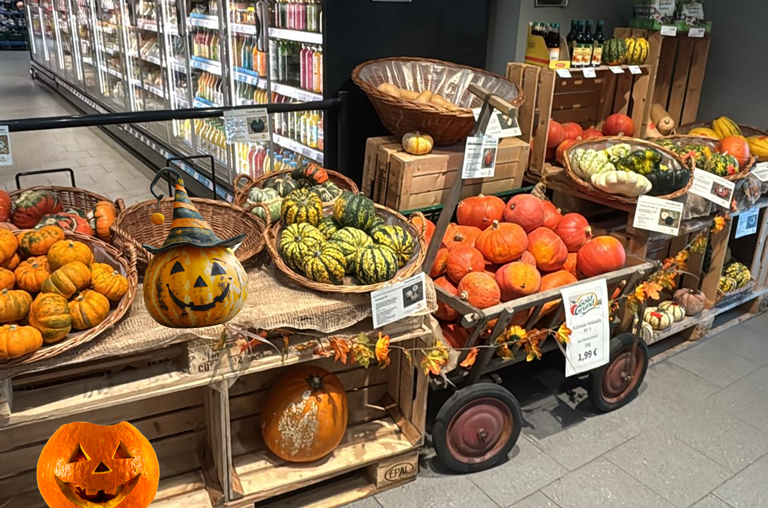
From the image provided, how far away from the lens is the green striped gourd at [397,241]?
2.16 metres

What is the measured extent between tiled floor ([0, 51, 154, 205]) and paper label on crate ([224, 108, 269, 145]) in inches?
124

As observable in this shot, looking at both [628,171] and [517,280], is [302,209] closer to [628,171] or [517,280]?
[517,280]

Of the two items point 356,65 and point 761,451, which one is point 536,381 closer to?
point 761,451

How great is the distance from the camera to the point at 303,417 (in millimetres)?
2168

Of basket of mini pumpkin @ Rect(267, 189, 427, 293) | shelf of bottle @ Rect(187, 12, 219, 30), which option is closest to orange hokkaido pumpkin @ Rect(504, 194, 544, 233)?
basket of mini pumpkin @ Rect(267, 189, 427, 293)

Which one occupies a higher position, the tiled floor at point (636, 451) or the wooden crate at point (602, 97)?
the wooden crate at point (602, 97)

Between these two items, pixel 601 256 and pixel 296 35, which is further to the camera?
pixel 296 35

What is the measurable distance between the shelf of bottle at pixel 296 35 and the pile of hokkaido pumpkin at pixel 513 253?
4.87 feet

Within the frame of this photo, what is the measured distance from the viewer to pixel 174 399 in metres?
2.21

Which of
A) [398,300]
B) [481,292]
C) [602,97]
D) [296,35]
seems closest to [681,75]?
[602,97]

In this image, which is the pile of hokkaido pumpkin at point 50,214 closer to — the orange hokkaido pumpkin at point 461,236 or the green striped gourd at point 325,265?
the green striped gourd at point 325,265

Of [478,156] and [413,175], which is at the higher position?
[478,156]

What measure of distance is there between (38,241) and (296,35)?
98.0 inches

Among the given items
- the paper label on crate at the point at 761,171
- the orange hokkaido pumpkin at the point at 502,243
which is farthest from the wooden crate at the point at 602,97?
the orange hokkaido pumpkin at the point at 502,243
